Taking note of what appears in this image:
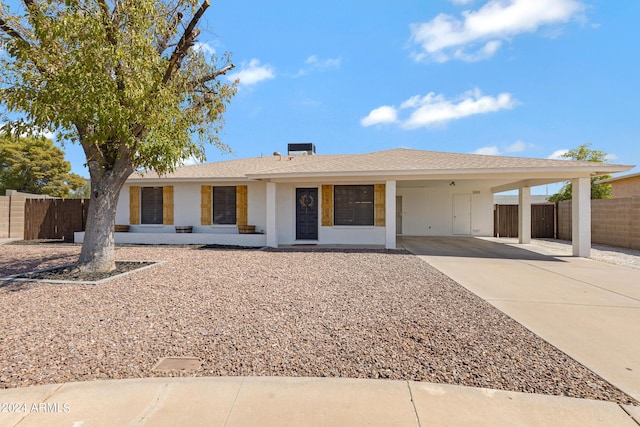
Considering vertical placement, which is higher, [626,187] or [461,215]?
[626,187]

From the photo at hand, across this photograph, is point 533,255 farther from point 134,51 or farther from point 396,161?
point 134,51

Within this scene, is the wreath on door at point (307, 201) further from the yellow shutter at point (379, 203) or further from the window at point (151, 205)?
the window at point (151, 205)

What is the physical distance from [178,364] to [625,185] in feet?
93.9

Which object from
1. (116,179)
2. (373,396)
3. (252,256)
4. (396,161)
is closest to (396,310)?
(373,396)

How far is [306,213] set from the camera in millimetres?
13727

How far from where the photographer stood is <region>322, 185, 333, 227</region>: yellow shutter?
13.3 metres

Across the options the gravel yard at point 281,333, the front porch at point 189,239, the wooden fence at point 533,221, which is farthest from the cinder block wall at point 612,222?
the front porch at point 189,239

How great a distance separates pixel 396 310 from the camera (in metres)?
4.93

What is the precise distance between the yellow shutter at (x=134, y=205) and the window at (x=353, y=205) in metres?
8.79

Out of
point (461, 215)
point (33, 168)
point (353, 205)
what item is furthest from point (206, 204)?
point (33, 168)

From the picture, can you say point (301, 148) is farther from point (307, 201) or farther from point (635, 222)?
point (635, 222)

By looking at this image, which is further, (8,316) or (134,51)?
(134,51)

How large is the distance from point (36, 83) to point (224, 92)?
146 inches

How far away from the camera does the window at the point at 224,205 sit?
563 inches
